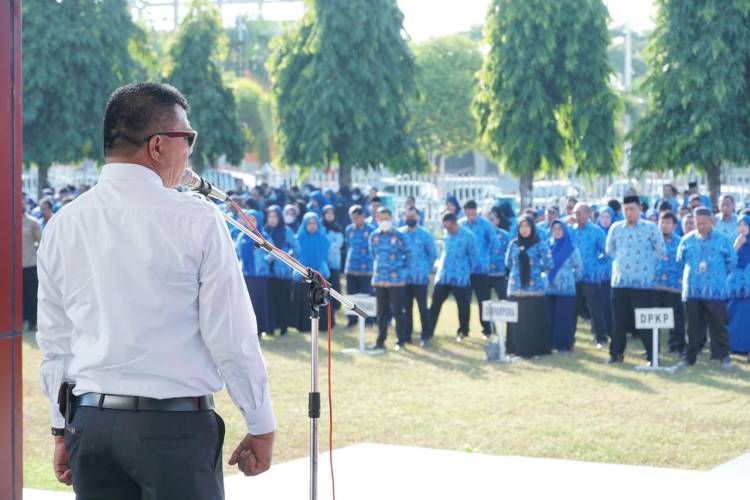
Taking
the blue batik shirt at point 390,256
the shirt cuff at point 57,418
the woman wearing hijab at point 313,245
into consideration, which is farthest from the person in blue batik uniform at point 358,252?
the shirt cuff at point 57,418

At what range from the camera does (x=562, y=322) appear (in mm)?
15750

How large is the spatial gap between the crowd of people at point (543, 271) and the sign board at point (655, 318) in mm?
363

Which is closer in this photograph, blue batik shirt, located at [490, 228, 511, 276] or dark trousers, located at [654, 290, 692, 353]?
dark trousers, located at [654, 290, 692, 353]

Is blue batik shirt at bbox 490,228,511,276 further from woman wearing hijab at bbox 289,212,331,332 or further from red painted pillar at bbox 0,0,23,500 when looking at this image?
red painted pillar at bbox 0,0,23,500

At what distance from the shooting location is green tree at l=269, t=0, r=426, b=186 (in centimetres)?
3212

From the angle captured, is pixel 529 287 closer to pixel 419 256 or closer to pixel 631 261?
pixel 631 261

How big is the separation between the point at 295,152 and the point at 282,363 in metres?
19.2

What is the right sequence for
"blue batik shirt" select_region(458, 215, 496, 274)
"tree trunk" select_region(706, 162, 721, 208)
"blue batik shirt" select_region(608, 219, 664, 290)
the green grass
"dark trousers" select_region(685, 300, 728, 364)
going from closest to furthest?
the green grass, "dark trousers" select_region(685, 300, 728, 364), "blue batik shirt" select_region(608, 219, 664, 290), "blue batik shirt" select_region(458, 215, 496, 274), "tree trunk" select_region(706, 162, 721, 208)

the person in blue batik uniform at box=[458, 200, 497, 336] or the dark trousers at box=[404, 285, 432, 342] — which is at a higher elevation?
the person in blue batik uniform at box=[458, 200, 497, 336]

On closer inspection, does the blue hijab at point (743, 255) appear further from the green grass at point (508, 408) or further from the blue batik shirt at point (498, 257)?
the blue batik shirt at point (498, 257)

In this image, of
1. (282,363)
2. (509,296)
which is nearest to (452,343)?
(509,296)

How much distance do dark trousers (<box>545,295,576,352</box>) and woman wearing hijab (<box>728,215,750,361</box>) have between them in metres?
1.93

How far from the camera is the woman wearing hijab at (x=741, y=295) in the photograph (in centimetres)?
1440

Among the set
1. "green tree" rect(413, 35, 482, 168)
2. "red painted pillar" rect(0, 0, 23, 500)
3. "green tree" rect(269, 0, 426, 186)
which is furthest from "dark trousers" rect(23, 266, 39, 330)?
"green tree" rect(413, 35, 482, 168)
